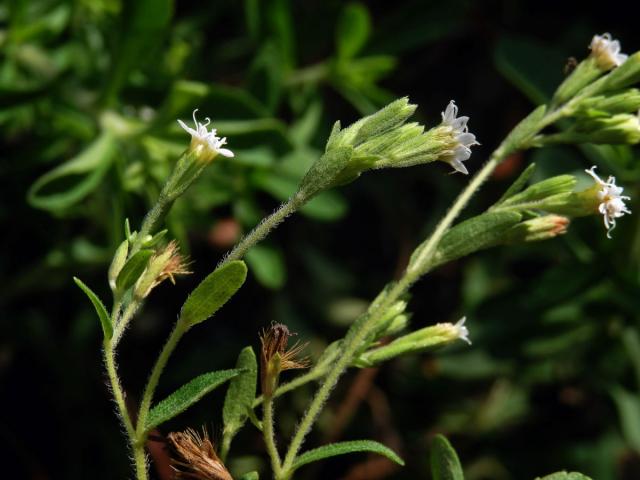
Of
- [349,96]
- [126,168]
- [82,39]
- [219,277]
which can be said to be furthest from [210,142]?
[82,39]

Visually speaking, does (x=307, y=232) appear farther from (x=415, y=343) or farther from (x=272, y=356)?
(x=272, y=356)

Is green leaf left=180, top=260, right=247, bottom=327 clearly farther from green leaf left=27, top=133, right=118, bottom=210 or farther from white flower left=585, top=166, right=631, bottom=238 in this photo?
green leaf left=27, top=133, right=118, bottom=210

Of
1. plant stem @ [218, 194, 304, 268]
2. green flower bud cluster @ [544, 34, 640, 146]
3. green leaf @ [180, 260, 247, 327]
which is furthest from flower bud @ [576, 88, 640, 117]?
green leaf @ [180, 260, 247, 327]

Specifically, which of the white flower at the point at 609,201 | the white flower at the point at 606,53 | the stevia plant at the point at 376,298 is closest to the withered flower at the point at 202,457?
the stevia plant at the point at 376,298

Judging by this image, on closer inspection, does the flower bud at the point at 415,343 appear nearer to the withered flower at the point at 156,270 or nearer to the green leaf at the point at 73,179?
the withered flower at the point at 156,270

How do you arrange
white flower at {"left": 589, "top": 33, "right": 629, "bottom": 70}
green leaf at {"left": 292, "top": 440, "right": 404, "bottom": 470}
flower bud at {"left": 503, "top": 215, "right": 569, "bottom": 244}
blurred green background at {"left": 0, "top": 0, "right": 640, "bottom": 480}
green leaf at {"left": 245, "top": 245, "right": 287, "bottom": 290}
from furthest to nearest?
1. green leaf at {"left": 245, "top": 245, "right": 287, "bottom": 290}
2. blurred green background at {"left": 0, "top": 0, "right": 640, "bottom": 480}
3. white flower at {"left": 589, "top": 33, "right": 629, "bottom": 70}
4. flower bud at {"left": 503, "top": 215, "right": 569, "bottom": 244}
5. green leaf at {"left": 292, "top": 440, "right": 404, "bottom": 470}

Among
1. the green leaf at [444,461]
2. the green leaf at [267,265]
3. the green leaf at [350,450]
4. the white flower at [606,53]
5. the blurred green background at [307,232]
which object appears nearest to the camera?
the green leaf at [350,450]

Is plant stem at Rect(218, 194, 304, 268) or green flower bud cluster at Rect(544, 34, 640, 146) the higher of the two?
green flower bud cluster at Rect(544, 34, 640, 146)
